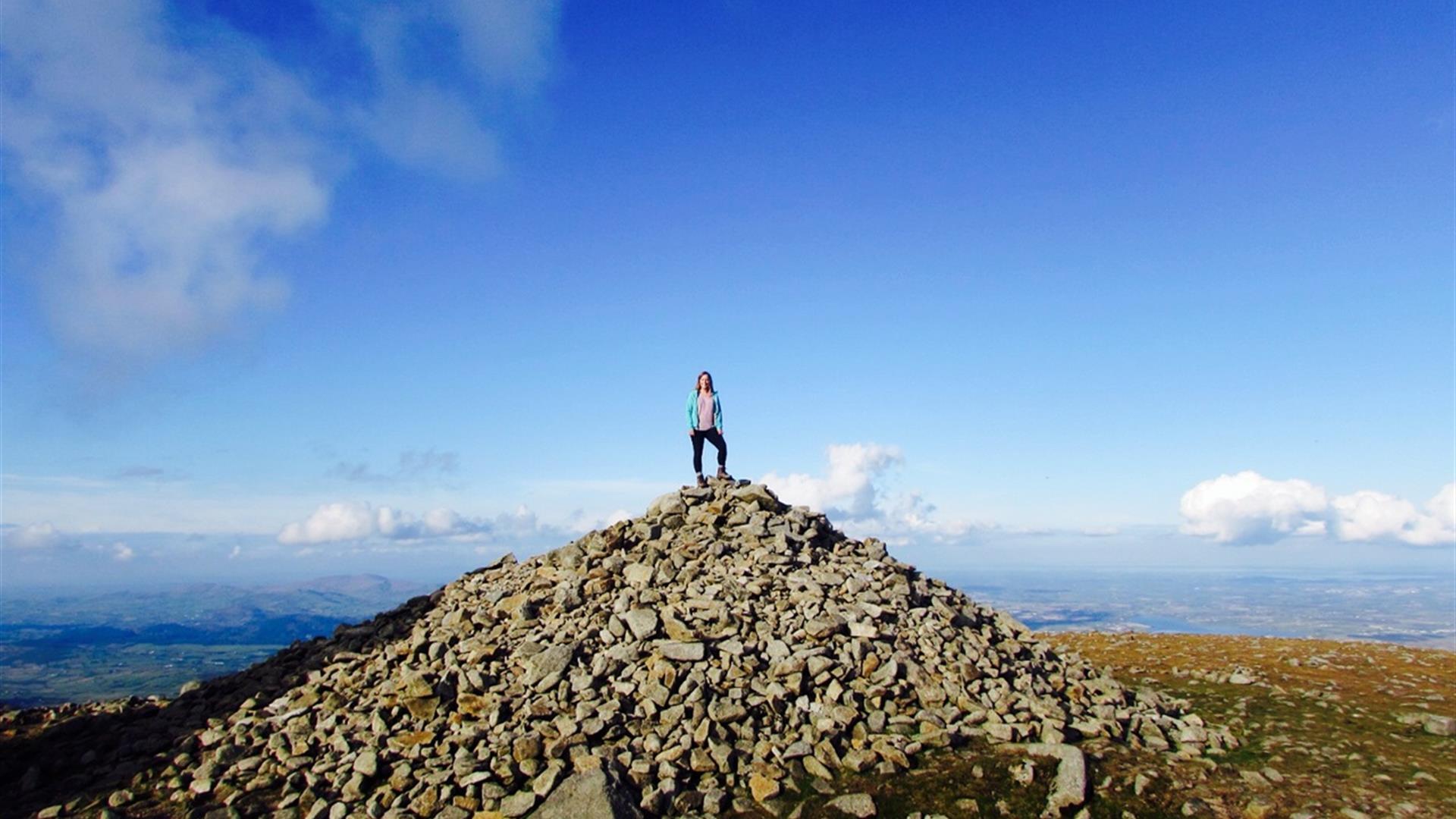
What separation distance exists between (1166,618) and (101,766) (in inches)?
8265

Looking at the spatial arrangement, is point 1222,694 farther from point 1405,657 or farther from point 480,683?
point 480,683

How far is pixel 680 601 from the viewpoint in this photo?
1802cm

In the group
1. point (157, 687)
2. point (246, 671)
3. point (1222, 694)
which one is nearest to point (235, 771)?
point (246, 671)

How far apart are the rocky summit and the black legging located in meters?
4.05

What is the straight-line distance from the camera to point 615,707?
14.3m

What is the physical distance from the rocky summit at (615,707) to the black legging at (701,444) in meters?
4.05

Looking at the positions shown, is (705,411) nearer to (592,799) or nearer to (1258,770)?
(592,799)

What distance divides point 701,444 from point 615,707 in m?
11.3

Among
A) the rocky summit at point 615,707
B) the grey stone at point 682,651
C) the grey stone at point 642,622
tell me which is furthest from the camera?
the grey stone at point 642,622

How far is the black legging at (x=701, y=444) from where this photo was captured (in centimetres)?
2422

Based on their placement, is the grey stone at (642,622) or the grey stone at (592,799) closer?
the grey stone at (592,799)

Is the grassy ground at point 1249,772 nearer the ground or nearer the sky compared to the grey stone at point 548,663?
nearer the ground

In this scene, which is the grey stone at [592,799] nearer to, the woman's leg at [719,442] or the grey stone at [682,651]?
the grey stone at [682,651]

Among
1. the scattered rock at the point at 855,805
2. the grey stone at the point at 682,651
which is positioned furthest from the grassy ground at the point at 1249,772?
the grey stone at the point at 682,651
